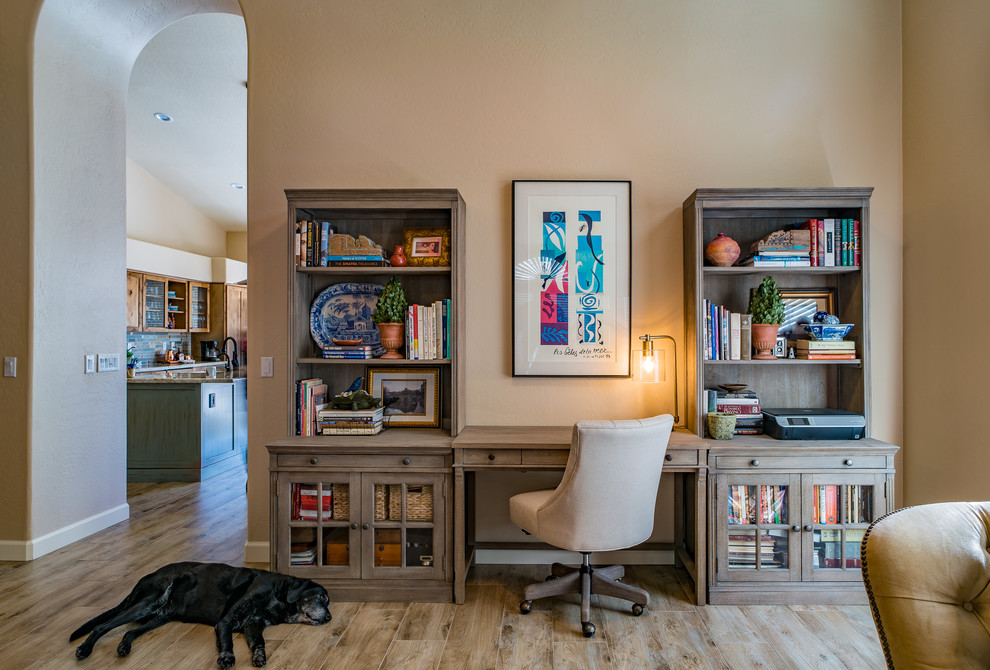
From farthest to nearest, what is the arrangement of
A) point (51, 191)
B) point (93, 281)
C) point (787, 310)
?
1. point (93, 281)
2. point (51, 191)
3. point (787, 310)

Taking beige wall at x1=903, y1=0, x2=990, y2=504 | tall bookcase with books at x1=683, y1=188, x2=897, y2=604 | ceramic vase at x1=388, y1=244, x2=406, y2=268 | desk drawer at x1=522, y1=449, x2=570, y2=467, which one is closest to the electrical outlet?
ceramic vase at x1=388, y1=244, x2=406, y2=268

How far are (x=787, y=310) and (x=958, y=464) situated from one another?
1058 mm

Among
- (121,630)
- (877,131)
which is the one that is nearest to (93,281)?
(121,630)

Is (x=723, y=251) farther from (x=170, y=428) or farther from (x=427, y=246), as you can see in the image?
(x=170, y=428)

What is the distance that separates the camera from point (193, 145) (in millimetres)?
6250

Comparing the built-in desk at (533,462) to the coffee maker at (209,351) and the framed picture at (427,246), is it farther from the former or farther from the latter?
the coffee maker at (209,351)

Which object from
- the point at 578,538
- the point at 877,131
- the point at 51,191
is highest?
the point at 877,131

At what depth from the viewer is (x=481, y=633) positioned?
232 cm

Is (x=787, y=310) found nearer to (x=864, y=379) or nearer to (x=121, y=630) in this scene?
(x=864, y=379)

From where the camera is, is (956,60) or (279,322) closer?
(956,60)

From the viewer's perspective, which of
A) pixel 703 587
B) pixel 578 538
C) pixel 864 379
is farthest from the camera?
pixel 864 379

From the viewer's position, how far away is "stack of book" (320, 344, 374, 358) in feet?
9.25

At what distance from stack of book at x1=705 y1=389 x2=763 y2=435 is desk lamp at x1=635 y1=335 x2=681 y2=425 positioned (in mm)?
221

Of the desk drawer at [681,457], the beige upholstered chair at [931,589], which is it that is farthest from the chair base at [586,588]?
the beige upholstered chair at [931,589]
